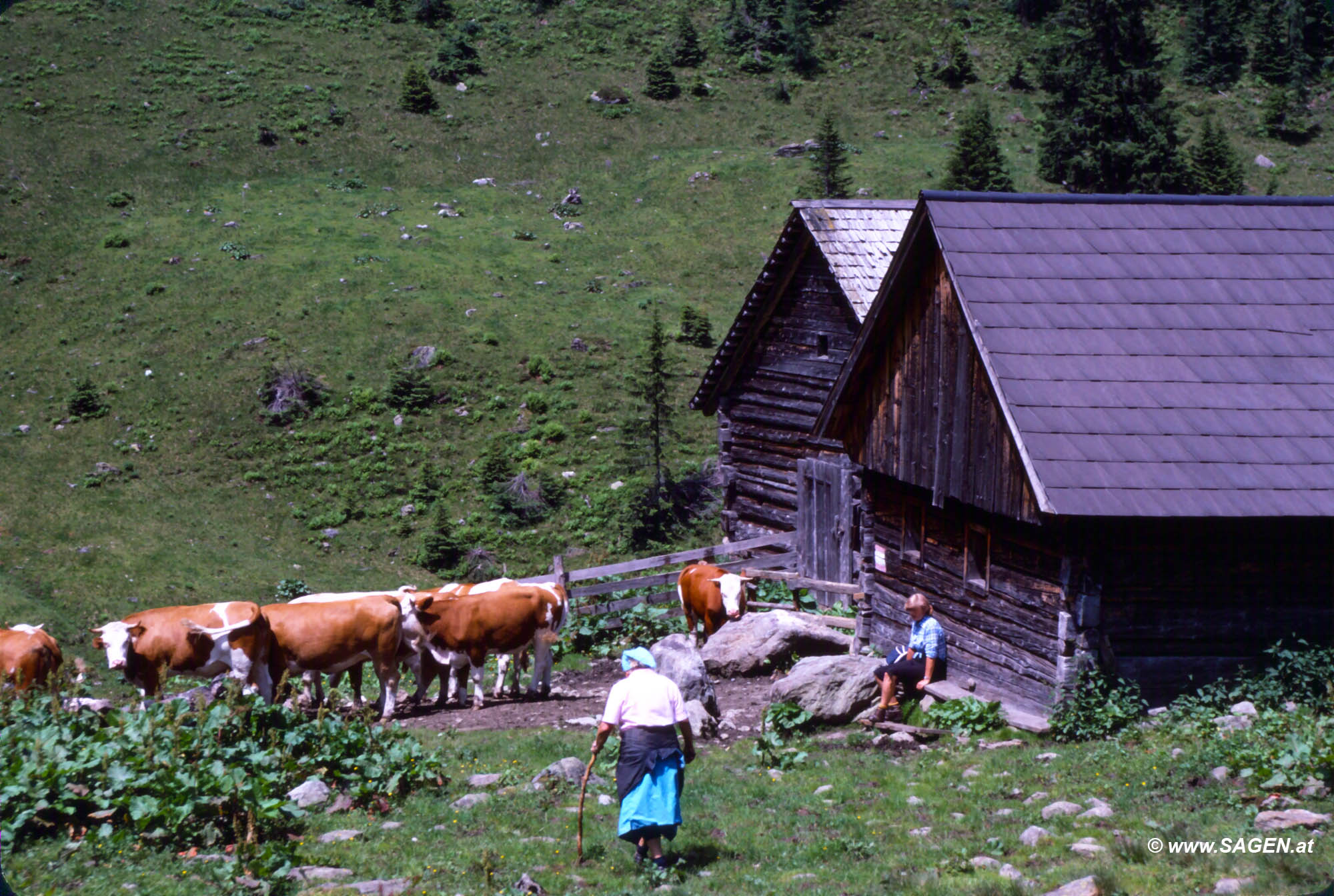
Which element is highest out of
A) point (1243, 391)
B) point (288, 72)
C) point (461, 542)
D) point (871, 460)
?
point (288, 72)

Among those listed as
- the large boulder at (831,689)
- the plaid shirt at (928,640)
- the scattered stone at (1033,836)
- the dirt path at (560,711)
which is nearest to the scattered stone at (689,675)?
A: the dirt path at (560,711)

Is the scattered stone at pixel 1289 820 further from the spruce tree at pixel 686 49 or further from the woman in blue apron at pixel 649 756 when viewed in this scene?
the spruce tree at pixel 686 49

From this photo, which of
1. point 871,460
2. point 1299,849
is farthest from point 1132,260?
point 1299,849

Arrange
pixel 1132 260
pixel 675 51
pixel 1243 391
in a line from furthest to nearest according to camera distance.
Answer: pixel 675 51, pixel 1132 260, pixel 1243 391

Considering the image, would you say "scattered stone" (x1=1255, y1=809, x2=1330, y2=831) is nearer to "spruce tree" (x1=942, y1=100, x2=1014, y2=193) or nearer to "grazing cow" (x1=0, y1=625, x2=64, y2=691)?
"grazing cow" (x1=0, y1=625, x2=64, y2=691)

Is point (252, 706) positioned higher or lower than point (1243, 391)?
lower

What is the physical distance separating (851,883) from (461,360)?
2936 cm

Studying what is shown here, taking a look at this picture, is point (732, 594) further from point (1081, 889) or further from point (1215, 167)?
point (1215, 167)

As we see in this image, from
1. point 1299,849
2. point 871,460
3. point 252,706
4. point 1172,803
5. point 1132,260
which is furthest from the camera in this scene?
point 871,460

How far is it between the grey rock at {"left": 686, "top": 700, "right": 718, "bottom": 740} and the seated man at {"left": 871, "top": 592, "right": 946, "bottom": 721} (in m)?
1.87

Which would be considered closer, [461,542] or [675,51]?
[461,542]

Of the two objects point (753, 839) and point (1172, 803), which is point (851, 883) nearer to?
point (753, 839)

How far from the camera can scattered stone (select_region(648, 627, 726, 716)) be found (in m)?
13.8

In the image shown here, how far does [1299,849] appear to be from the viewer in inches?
321
